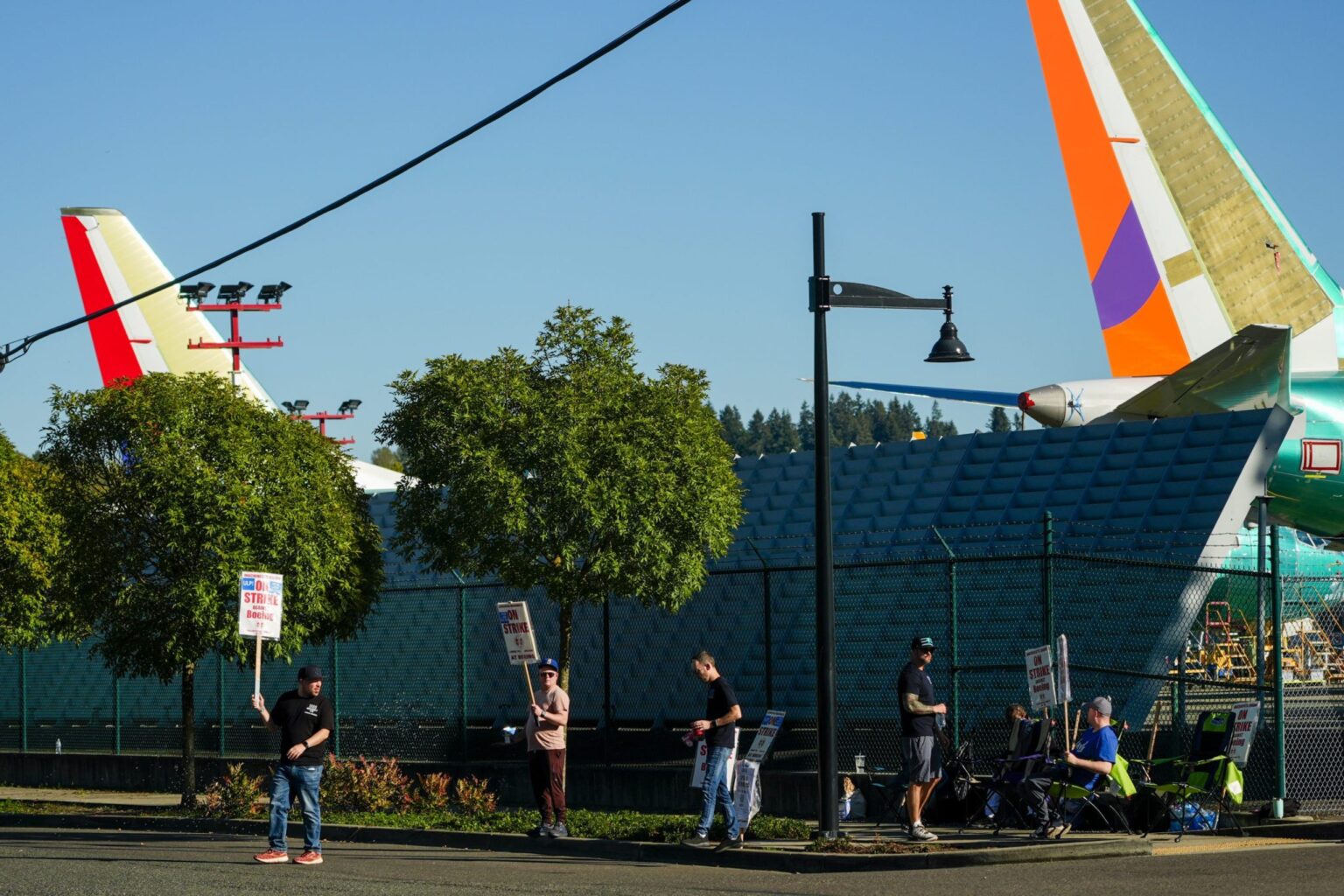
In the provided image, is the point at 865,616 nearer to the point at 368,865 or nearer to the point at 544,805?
the point at 544,805

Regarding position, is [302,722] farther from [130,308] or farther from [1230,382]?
[130,308]

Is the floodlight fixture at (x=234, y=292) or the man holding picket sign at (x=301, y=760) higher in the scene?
the floodlight fixture at (x=234, y=292)

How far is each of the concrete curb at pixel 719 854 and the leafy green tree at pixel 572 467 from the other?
402 cm

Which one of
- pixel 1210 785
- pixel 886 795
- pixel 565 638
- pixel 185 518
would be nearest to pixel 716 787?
pixel 886 795

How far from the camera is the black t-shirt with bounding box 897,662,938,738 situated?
50.6 feet

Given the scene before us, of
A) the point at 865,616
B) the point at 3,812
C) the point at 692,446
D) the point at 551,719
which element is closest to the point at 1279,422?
the point at 865,616

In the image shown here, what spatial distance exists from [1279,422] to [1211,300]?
751 cm

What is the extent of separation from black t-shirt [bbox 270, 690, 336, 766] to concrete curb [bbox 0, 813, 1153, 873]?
212 centimetres

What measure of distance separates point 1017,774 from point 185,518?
9845 mm

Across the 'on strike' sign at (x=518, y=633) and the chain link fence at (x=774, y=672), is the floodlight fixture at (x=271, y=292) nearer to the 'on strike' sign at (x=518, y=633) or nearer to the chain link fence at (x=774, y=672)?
the chain link fence at (x=774, y=672)

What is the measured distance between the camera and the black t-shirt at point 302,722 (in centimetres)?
1537

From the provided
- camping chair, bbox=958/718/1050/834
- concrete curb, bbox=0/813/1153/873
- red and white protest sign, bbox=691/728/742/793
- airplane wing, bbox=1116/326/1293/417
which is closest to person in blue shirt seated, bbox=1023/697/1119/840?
camping chair, bbox=958/718/1050/834

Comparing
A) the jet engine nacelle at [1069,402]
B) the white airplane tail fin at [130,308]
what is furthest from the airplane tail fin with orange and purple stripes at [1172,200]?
the white airplane tail fin at [130,308]

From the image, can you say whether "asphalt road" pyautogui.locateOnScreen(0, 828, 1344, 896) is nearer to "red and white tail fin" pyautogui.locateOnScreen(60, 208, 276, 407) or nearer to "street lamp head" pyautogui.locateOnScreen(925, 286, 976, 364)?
"street lamp head" pyautogui.locateOnScreen(925, 286, 976, 364)
